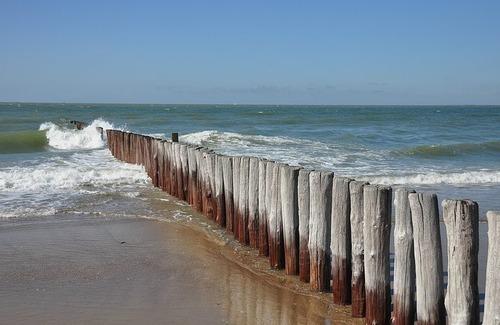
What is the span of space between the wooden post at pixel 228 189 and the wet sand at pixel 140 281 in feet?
1.29

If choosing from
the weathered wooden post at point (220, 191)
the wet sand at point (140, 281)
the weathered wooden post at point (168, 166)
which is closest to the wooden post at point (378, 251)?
the wet sand at point (140, 281)

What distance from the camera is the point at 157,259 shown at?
25.6 feet

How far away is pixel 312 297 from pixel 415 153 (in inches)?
790

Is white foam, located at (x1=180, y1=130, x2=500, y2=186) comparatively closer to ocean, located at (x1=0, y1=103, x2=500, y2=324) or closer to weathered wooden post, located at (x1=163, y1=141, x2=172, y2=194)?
ocean, located at (x1=0, y1=103, x2=500, y2=324)

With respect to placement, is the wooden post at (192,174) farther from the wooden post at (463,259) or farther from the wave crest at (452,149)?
the wave crest at (452,149)

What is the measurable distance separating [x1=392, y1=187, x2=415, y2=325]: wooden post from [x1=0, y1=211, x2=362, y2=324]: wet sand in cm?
67

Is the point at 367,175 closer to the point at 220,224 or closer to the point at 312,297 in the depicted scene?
the point at 220,224

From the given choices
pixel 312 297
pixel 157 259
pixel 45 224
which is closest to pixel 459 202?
pixel 312 297

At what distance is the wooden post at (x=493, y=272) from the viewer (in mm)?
4230

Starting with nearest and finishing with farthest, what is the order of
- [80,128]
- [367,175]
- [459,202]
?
[459,202] → [367,175] → [80,128]

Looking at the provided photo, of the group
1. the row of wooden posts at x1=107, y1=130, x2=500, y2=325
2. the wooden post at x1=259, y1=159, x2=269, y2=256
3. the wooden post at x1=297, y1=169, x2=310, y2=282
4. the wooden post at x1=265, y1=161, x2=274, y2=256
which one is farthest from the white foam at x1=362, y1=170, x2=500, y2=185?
the wooden post at x1=297, y1=169, x2=310, y2=282

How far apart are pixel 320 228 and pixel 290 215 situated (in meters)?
0.62

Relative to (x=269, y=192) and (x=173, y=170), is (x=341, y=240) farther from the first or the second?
(x=173, y=170)

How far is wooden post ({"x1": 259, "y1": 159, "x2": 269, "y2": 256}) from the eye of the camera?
7598 millimetres
